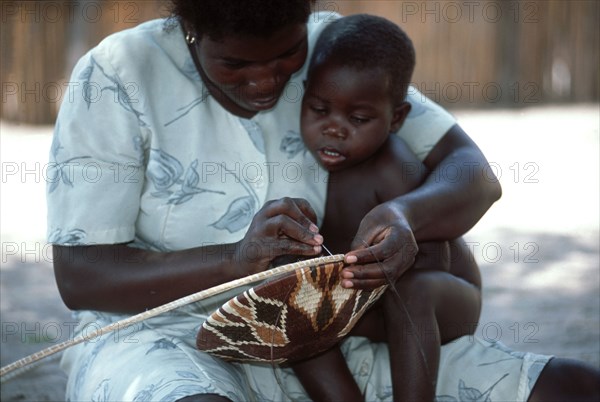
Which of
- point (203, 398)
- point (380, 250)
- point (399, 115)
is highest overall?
point (399, 115)

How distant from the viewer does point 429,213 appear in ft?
6.88

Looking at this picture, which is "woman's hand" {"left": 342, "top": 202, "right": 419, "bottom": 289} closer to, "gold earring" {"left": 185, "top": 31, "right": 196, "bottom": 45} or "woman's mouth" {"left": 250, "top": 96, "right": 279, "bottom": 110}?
"woman's mouth" {"left": 250, "top": 96, "right": 279, "bottom": 110}

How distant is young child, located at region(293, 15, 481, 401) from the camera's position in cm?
214

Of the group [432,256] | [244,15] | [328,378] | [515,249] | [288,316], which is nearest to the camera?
[288,316]

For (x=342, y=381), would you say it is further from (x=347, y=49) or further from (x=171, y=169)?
(x=347, y=49)

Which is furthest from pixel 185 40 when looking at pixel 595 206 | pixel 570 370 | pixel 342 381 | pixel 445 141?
pixel 595 206

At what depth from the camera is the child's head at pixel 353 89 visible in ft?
7.48

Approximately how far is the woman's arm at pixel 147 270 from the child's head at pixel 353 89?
0.50 metres

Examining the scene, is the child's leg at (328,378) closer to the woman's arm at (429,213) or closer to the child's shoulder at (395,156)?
the woman's arm at (429,213)

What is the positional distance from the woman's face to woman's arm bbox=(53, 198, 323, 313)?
0.36 metres

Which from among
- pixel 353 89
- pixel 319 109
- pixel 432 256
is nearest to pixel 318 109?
pixel 319 109

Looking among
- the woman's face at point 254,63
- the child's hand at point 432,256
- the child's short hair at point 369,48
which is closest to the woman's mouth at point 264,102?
the woman's face at point 254,63

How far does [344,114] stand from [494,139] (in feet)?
16.9

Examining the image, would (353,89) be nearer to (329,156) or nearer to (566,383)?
(329,156)
